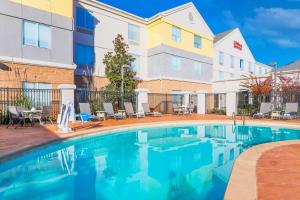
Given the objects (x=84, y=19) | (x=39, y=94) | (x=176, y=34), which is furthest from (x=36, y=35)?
(x=176, y=34)

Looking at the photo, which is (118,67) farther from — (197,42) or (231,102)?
(197,42)

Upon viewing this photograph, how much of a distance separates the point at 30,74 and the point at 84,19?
7.83 m

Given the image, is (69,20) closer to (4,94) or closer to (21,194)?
(4,94)

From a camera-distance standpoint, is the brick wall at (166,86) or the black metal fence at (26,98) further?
the brick wall at (166,86)

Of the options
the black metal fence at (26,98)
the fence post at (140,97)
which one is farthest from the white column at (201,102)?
the black metal fence at (26,98)

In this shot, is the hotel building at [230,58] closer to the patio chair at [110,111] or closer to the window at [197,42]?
the window at [197,42]

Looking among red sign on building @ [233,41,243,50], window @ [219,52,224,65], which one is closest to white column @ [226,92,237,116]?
window @ [219,52,224,65]

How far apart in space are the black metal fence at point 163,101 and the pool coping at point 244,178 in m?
15.8

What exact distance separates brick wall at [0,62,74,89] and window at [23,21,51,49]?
1640mm

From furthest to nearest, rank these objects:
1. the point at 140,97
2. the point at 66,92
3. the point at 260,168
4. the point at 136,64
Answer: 1. the point at 136,64
2. the point at 140,97
3. the point at 66,92
4. the point at 260,168

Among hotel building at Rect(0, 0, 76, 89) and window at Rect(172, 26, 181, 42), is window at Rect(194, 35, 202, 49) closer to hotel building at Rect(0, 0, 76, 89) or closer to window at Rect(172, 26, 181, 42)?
window at Rect(172, 26, 181, 42)

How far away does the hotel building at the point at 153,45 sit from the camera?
20.2 metres

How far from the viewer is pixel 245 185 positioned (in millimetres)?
3715

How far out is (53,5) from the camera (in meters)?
16.0
